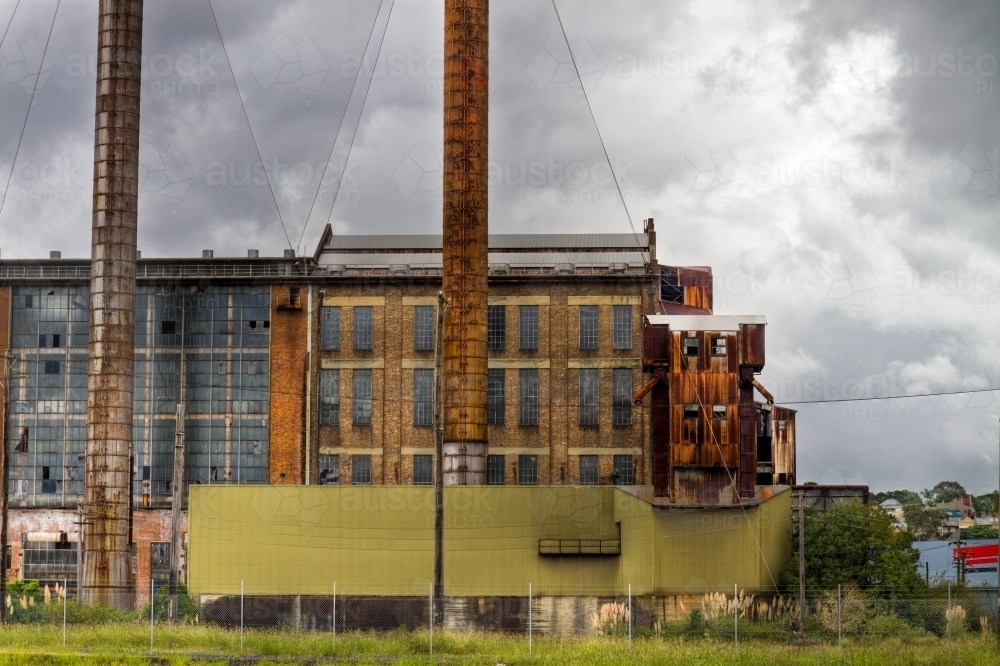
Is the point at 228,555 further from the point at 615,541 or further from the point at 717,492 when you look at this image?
the point at 717,492

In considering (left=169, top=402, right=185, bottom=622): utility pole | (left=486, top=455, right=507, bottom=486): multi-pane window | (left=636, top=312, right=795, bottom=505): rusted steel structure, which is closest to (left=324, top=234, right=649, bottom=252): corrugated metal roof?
(left=486, top=455, right=507, bottom=486): multi-pane window

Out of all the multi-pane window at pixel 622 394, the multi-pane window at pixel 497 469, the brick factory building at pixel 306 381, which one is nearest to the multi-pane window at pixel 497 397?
the brick factory building at pixel 306 381

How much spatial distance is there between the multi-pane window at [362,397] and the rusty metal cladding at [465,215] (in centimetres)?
824

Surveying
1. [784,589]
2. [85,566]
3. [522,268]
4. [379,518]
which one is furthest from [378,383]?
[784,589]

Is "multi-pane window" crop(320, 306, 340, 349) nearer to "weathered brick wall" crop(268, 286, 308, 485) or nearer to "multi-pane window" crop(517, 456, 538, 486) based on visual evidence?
"weathered brick wall" crop(268, 286, 308, 485)

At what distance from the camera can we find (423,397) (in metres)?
47.0

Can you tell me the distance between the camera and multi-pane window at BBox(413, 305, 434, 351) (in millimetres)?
47281

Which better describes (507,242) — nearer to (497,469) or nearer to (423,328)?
(423,328)

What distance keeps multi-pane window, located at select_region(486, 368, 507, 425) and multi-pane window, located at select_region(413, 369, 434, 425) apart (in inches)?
87.5

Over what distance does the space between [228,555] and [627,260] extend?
20.5 m

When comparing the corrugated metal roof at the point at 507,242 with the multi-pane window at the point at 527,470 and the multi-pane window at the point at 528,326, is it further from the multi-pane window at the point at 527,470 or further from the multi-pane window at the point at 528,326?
the multi-pane window at the point at 527,470

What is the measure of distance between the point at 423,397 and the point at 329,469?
450 centimetres

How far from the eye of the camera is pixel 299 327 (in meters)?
47.8

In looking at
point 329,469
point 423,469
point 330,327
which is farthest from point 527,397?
point 330,327
